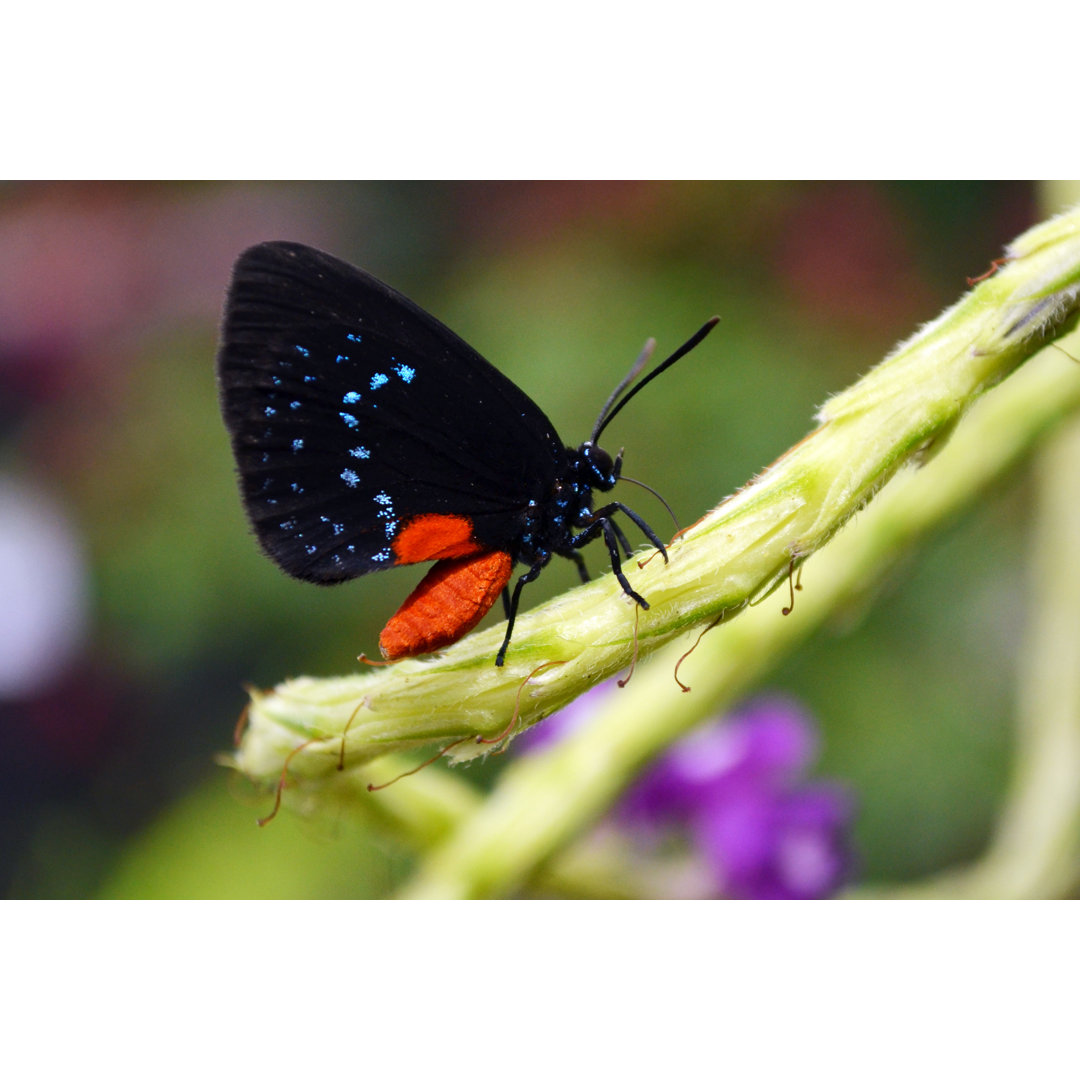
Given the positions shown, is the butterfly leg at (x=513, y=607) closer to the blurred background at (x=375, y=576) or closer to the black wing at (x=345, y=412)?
the black wing at (x=345, y=412)

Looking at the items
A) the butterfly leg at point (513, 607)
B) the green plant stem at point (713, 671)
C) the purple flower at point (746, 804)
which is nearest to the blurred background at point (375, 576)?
the purple flower at point (746, 804)

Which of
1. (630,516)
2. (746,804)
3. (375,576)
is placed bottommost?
(375,576)

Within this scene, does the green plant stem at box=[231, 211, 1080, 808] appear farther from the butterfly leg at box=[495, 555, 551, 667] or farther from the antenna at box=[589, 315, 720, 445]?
the antenna at box=[589, 315, 720, 445]

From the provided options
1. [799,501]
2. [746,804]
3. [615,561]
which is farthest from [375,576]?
[799,501]

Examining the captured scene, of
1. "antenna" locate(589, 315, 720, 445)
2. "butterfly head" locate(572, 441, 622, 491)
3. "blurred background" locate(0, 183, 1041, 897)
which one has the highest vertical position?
"antenna" locate(589, 315, 720, 445)

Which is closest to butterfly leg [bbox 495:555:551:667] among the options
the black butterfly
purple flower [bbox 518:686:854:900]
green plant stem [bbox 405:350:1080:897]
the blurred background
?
the black butterfly

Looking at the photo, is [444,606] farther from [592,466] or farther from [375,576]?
[375,576]

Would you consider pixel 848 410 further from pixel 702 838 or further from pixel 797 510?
pixel 702 838
